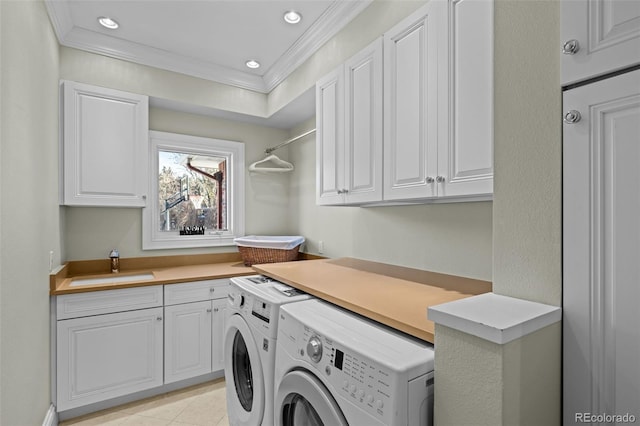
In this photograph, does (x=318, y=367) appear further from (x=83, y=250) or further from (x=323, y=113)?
(x=83, y=250)

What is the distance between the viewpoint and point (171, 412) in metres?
2.21

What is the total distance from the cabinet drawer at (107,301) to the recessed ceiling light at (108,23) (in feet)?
6.03

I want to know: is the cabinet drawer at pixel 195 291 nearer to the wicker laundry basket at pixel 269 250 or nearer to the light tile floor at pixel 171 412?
the wicker laundry basket at pixel 269 250

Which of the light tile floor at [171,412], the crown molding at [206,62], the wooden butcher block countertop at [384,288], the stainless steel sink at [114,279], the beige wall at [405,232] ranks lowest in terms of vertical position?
the light tile floor at [171,412]

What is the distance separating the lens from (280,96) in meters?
2.97

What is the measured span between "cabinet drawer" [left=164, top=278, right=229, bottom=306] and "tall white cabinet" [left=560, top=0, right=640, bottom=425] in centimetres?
228

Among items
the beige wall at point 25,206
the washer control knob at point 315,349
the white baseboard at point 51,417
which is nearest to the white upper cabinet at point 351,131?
the washer control knob at point 315,349

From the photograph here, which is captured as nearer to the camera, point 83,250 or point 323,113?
point 323,113

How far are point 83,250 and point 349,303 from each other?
2.37m

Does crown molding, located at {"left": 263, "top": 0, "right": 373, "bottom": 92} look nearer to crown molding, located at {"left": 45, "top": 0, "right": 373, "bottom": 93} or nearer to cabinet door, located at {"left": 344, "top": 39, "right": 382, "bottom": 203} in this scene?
crown molding, located at {"left": 45, "top": 0, "right": 373, "bottom": 93}

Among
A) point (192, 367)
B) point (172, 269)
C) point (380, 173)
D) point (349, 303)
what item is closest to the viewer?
point (349, 303)

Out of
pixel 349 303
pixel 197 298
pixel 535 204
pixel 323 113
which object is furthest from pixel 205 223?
pixel 535 204

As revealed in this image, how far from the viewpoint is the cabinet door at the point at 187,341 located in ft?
7.89

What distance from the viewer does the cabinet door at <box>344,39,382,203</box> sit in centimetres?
174
